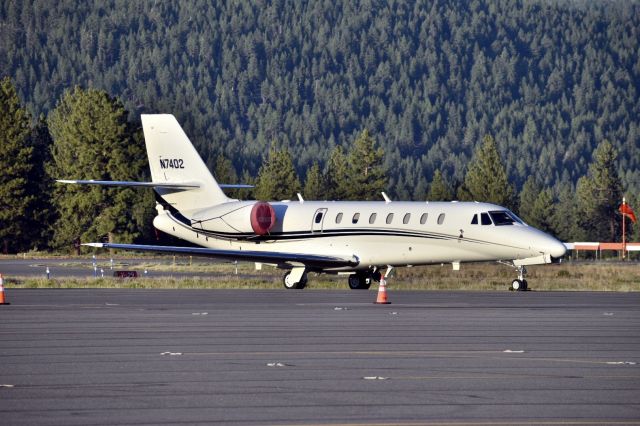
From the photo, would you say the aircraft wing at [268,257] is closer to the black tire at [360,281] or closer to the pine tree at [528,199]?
the black tire at [360,281]

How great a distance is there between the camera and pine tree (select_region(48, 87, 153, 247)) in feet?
290

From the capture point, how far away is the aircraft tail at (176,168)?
142ft

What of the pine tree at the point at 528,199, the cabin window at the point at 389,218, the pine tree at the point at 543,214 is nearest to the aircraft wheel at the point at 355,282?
the cabin window at the point at 389,218

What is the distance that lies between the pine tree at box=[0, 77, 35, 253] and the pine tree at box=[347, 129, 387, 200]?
2820cm

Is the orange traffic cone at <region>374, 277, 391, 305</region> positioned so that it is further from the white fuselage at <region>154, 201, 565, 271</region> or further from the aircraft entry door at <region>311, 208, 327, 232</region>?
the aircraft entry door at <region>311, 208, 327, 232</region>

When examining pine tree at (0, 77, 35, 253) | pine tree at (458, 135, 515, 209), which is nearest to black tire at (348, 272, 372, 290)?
pine tree at (0, 77, 35, 253)

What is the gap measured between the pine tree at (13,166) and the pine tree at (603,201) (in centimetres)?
7859

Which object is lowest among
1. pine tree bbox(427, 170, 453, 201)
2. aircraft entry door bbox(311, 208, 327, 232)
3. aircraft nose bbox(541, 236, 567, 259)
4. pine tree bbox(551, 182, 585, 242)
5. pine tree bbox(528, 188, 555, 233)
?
pine tree bbox(551, 182, 585, 242)

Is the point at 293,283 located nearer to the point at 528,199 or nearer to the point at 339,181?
the point at 339,181

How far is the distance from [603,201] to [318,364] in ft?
455

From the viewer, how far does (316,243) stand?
41.1 meters

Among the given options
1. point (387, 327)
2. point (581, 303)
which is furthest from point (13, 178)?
point (387, 327)

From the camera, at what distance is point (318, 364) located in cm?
1700

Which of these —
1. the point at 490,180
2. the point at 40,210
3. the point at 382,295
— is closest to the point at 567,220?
the point at 490,180
